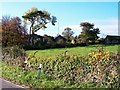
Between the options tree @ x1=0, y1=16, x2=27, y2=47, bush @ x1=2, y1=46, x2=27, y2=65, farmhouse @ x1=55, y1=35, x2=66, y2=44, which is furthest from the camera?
farmhouse @ x1=55, y1=35, x2=66, y2=44

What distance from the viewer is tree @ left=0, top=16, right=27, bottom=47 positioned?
4956 centimetres

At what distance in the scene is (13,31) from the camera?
52656 millimetres

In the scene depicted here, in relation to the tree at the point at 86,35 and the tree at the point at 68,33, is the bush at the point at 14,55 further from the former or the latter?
the tree at the point at 68,33

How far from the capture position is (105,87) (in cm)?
1423

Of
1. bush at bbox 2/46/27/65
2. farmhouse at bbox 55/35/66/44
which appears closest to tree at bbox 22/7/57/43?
farmhouse at bbox 55/35/66/44

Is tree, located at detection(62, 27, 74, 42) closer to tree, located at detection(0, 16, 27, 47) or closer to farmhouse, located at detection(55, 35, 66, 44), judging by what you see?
farmhouse, located at detection(55, 35, 66, 44)

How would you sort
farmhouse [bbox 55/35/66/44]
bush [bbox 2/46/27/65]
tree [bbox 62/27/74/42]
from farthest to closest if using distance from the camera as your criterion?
tree [bbox 62/27/74/42], farmhouse [bbox 55/35/66/44], bush [bbox 2/46/27/65]

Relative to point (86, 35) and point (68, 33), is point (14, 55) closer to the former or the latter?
point (86, 35)

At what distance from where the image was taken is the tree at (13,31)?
49.6m

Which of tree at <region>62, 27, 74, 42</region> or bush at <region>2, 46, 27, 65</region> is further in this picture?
tree at <region>62, 27, 74, 42</region>

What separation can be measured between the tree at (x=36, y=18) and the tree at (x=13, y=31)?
6041 mm

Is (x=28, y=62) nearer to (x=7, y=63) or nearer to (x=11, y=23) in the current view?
(x=7, y=63)

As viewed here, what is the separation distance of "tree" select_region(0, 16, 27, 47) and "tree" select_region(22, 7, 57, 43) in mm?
6041

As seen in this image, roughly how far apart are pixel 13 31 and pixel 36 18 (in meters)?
16.9
